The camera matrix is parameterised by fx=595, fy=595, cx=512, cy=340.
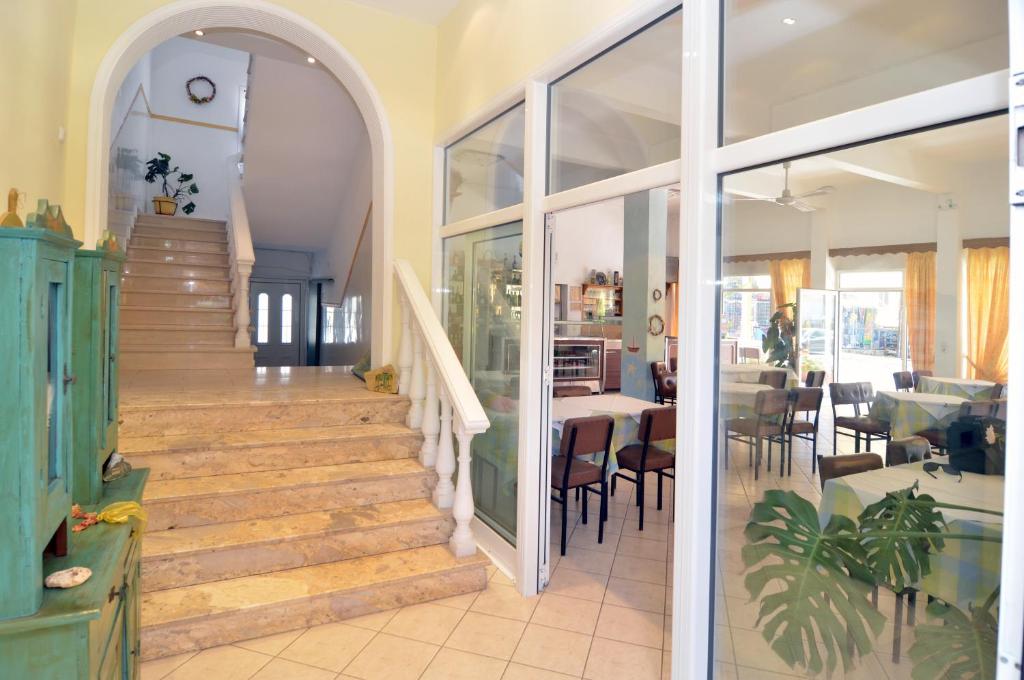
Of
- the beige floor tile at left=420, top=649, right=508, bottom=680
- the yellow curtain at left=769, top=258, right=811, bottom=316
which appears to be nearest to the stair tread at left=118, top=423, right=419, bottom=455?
the beige floor tile at left=420, top=649, right=508, bottom=680

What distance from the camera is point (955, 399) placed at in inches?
61.5

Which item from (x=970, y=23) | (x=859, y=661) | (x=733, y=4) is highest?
(x=733, y=4)

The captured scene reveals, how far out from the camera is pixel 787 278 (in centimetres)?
204

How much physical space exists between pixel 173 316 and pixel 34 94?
3.34 metres

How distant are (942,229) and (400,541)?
288 centimetres

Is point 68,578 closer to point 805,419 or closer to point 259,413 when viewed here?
point 805,419

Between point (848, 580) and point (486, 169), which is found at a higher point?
point (486, 169)

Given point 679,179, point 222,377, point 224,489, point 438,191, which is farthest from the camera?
point 222,377

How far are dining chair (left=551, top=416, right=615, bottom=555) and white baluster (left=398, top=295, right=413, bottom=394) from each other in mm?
1192

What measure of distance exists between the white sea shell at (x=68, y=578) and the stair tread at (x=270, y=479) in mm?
2084

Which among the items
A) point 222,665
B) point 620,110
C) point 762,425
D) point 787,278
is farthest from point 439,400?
point 787,278

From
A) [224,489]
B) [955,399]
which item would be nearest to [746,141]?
[955,399]

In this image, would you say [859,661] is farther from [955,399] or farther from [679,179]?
[679,179]

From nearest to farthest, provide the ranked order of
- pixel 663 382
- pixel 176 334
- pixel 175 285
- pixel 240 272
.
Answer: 1. pixel 176 334
2. pixel 240 272
3. pixel 175 285
4. pixel 663 382
